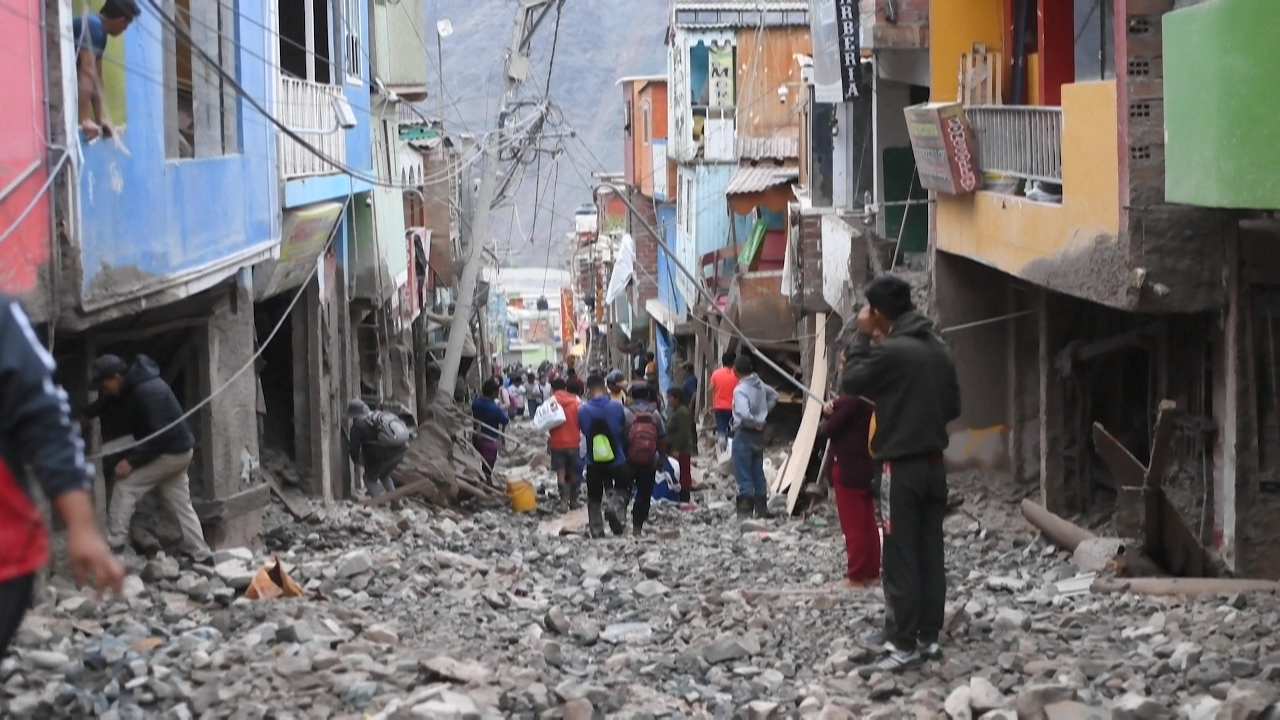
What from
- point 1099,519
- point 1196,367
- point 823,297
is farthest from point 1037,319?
point 823,297

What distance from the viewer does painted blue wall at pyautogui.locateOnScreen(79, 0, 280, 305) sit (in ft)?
32.9

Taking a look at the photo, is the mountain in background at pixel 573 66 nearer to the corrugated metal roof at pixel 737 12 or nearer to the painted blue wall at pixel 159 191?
the corrugated metal roof at pixel 737 12

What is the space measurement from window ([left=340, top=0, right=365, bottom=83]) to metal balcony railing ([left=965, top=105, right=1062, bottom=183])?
866cm

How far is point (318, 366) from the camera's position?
59.6 ft

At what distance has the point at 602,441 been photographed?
48.4 ft

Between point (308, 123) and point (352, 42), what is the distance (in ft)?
12.6

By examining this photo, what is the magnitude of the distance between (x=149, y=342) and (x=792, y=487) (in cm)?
738

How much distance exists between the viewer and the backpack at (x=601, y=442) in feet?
48.4

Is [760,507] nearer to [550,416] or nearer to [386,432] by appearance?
[550,416]

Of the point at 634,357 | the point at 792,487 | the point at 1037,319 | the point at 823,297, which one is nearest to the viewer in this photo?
the point at 1037,319

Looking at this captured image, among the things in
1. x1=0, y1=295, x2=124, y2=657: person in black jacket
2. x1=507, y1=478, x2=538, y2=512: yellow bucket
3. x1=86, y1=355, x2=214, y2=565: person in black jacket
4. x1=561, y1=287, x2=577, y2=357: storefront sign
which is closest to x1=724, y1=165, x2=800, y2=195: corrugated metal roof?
x1=507, y1=478, x2=538, y2=512: yellow bucket

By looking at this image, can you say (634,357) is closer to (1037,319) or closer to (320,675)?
(1037,319)

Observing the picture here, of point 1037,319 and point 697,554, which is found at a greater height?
point 1037,319

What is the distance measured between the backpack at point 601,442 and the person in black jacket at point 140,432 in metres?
4.20
